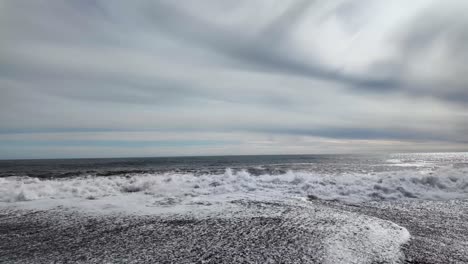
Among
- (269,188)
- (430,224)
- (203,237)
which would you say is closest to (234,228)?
(203,237)

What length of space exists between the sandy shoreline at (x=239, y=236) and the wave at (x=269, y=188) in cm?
364

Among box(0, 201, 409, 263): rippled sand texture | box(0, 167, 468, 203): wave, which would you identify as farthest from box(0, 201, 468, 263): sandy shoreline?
box(0, 167, 468, 203): wave

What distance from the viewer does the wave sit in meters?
12.9

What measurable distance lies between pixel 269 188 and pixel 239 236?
392 inches

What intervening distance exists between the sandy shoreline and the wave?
3636 mm

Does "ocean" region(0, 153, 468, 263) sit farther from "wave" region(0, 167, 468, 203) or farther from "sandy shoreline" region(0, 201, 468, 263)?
"wave" region(0, 167, 468, 203)

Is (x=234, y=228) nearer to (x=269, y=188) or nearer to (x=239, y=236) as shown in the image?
(x=239, y=236)

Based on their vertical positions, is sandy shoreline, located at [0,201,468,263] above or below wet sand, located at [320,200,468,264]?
above

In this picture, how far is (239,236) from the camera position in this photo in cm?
628

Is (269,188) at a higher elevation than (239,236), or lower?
lower

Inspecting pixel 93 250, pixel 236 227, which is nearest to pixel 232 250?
pixel 236 227

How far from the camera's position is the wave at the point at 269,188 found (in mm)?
12883

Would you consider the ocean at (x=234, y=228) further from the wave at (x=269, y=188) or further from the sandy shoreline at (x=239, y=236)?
the wave at (x=269, y=188)

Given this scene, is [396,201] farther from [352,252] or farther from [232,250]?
[232,250]
